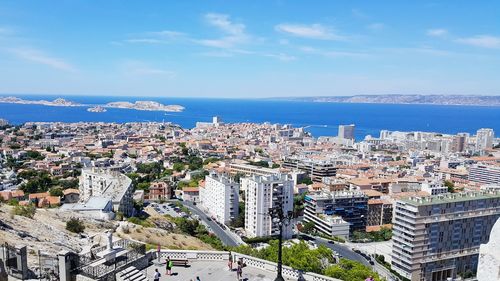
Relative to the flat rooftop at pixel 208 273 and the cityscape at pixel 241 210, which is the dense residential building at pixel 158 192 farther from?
the flat rooftop at pixel 208 273

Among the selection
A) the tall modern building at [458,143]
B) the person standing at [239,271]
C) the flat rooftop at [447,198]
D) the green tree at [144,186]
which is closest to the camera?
the person standing at [239,271]

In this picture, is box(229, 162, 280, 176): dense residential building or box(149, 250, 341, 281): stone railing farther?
box(229, 162, 280, 176): dense residential building

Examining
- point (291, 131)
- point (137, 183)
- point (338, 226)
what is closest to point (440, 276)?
point (338, 226)

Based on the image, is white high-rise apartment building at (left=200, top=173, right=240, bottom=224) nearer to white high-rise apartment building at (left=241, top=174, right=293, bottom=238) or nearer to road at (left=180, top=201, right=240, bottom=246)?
road at (left=180, top=201, right=240, bottom=246)

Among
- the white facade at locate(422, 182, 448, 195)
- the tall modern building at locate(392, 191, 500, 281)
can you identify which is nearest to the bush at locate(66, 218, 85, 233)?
the tall modern building at locate(392, 191, 500, 281)

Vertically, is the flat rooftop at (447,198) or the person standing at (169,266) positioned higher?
the person standing at (169,266)

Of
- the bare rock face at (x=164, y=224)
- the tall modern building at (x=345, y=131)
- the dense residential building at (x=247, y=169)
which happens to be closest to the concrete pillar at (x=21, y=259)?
the bare rock face at (x=164, y=224)

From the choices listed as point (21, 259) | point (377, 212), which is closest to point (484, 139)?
point (377, 212)
